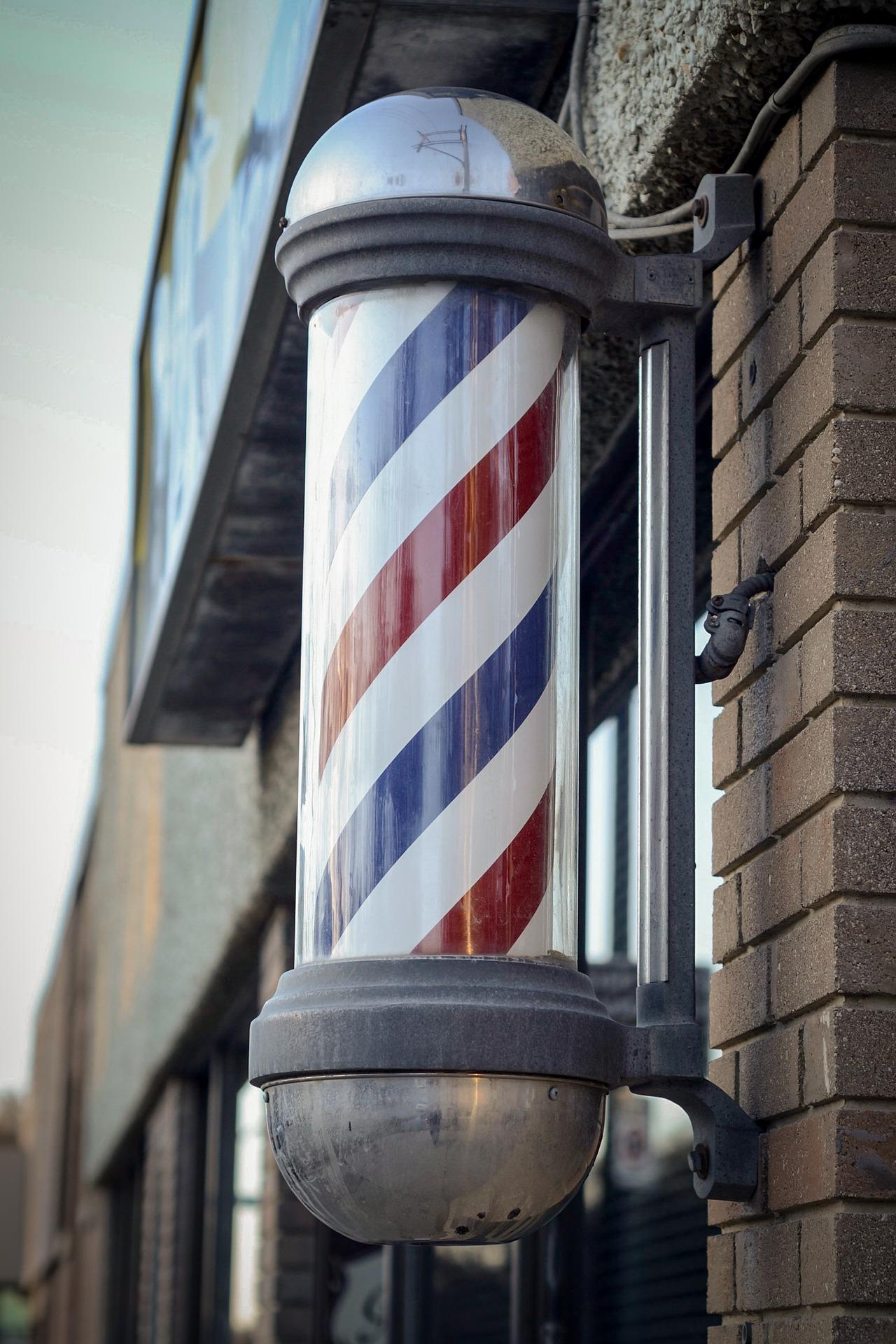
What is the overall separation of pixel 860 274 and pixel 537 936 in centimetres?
77

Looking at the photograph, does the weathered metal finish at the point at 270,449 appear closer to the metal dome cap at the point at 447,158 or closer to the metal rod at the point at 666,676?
the metal dome cap at the point at 447,158

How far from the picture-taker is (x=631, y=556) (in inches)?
138

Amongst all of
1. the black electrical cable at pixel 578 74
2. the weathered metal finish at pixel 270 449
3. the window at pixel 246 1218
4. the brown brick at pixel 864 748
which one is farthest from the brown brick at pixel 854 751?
the window at pixel 246 1218

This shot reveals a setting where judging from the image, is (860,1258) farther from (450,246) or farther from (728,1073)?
(450,246)

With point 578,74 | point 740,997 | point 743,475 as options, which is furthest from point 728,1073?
point 578,74

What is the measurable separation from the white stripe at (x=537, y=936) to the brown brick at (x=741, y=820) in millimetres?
331

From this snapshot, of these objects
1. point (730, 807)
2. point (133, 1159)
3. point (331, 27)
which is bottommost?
point (133, 1159)

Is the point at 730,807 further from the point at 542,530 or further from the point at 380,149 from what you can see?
the point at 380,149

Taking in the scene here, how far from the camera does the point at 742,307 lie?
2.16 m

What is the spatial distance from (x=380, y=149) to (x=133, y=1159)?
34.4 ft

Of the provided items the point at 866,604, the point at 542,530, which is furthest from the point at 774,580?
the point at 542,530

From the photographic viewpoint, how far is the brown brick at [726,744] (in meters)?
2.08

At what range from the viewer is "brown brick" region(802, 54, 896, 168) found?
1861mm

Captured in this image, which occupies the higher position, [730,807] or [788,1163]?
[730,807]
